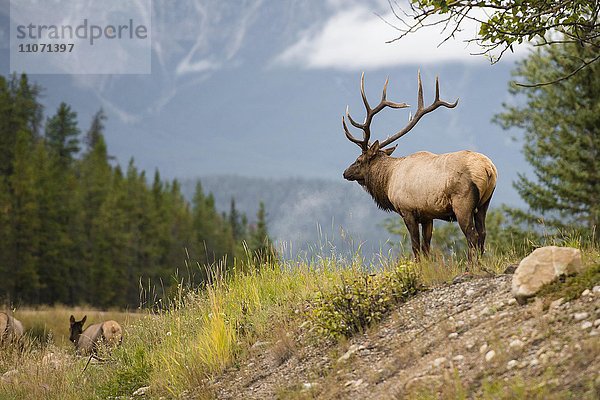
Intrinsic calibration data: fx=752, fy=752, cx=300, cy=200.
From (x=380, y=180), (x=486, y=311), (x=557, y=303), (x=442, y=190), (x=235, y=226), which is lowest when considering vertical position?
(x=235, y=226)

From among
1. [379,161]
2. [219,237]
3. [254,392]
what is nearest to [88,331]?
[379,161]

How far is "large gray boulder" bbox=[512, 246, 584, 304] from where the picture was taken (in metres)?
6.28

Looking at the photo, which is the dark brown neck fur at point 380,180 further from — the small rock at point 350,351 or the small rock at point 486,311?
the small rock at point 486,311

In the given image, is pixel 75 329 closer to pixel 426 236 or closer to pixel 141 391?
pixel 141 391

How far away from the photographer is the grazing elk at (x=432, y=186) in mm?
8664

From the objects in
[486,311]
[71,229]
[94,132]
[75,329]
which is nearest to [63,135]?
[94,132]

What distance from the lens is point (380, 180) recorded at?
10.6 meters

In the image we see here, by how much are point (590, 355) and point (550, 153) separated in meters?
22.3

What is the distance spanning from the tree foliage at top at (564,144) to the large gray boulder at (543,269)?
18534mm

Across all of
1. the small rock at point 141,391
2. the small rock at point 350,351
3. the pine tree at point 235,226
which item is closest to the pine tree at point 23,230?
the small rock at point 141,391

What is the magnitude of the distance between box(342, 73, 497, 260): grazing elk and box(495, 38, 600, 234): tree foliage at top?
15.1 m

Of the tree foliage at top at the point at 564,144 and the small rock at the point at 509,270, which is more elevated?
the tree foliage at top at the point at 564,144

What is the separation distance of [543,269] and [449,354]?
1.16 m

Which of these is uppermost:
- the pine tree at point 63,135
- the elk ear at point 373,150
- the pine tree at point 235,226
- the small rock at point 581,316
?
the pine tree at point 63,135
